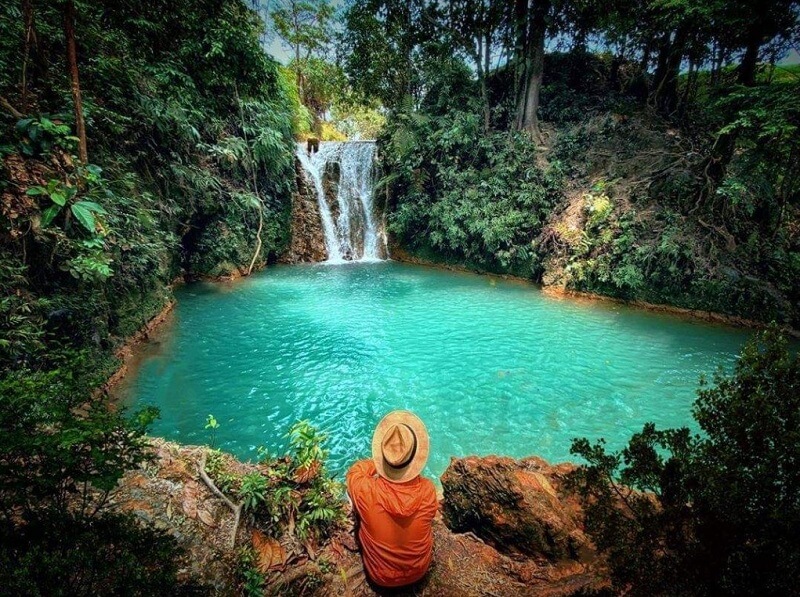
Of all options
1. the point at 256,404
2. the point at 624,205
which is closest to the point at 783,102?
the point at 624,205

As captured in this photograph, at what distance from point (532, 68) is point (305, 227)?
43.8 ft

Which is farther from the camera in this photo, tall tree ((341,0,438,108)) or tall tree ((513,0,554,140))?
tall tree ((341,0,438,108))

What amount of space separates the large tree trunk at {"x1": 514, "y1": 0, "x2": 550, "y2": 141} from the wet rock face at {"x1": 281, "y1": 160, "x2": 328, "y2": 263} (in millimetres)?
11045

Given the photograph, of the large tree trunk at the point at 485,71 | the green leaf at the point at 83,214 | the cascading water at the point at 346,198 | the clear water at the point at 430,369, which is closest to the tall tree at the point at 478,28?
the large tree trunk at the point at 485,71

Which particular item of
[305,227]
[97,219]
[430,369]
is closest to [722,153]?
[430,369]

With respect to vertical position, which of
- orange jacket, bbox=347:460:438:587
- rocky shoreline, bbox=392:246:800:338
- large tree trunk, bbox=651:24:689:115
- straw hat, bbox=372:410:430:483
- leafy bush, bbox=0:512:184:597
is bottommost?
rocky shoreline, bbox=392:246:800:338

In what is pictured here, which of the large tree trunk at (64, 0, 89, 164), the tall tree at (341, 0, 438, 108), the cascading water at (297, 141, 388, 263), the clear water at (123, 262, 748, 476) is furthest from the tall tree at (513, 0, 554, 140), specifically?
the large tree trunk at (64, 0, 89, 164)

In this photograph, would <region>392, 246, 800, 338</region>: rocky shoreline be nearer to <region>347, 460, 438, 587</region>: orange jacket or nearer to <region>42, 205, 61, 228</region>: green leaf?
<region>347, 460, 438, 587</region>: orange jacket

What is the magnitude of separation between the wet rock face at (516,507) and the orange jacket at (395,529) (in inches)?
35.1

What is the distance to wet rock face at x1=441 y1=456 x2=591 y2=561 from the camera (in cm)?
292

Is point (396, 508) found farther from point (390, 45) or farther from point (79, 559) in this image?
point (390, 45)

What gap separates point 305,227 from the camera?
1806cm

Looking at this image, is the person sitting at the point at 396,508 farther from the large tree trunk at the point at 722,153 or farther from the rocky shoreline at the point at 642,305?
the large tree trunk at the point at 722,153

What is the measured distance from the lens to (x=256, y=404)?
612 cm
